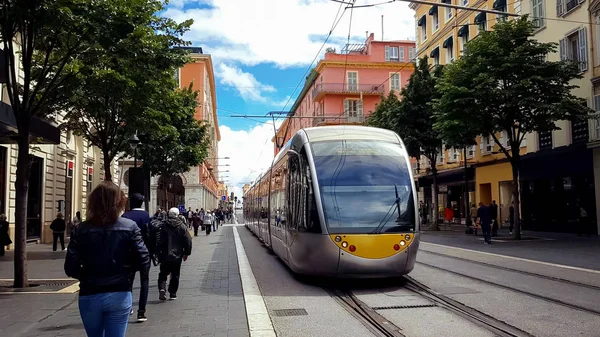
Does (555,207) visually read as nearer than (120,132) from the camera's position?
No

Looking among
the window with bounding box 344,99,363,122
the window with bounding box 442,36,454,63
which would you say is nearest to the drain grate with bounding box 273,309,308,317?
the window with bounding box 442,36,454,63

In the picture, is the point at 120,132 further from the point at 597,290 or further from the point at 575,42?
the point at 575,42

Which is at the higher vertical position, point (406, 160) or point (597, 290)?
point (406, 160)

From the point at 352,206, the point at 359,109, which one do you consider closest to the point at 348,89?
the point at 359,109

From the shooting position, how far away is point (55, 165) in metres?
24.6

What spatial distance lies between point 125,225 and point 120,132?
1583 centimetres

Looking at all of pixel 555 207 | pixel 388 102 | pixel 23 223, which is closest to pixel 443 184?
pixel 388 102

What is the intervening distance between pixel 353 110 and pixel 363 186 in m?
48.1

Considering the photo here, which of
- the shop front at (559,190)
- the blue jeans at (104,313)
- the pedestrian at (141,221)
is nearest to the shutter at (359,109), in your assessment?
the shop front at (559,190)

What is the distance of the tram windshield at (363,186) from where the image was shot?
9758 millimetres

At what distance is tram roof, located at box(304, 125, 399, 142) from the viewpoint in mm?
10922

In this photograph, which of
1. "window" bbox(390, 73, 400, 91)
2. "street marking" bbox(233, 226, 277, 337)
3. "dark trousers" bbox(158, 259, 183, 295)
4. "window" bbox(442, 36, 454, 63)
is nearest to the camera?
"street marking" bbox(233, 226, 277, 337)

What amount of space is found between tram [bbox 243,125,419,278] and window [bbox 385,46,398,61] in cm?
5106

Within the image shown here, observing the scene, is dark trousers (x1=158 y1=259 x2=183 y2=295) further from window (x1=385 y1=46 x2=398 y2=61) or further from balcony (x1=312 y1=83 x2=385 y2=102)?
window (x1=385 y1=46 x2=398 y2=61)
